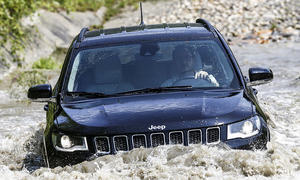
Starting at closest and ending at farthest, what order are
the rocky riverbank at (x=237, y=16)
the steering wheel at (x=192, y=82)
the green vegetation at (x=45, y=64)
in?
1. the steering wheel at (x=192, y=82)
2. the green vegetation at (x=45, y=64)
3. the rocky riverbank at (x=237, y=16)

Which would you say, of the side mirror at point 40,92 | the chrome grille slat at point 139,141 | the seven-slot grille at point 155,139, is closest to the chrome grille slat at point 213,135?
the seven-slot grille at point 155,139

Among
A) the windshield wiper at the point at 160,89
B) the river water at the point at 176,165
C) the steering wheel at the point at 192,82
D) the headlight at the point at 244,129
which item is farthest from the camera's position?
the steering wheel at the point at 192,82

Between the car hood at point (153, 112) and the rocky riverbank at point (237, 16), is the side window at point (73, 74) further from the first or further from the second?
the rocky riverbank at point (237, 16)

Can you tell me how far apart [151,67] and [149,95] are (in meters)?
0.66

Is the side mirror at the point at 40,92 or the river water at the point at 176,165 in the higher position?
the side mirror at the point at 40,92

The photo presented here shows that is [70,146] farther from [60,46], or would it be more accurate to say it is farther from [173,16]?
[173,16]

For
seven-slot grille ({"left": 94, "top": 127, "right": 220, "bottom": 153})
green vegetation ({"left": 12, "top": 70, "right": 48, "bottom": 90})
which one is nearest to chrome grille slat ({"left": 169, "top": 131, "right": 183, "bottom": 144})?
seven-slot grille ({"left": 94, "top": 127, "right": 220, "bottom": 153})

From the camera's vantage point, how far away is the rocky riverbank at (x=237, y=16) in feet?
78.2

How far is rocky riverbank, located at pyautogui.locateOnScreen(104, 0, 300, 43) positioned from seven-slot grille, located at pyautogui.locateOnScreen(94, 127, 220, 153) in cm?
1709

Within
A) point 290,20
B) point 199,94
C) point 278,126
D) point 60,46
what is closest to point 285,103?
point 278,126

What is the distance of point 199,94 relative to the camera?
6051 mm

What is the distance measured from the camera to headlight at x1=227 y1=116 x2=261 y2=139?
550cm

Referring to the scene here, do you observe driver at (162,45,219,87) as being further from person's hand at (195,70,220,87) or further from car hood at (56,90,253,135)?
car hood at (56,90,253,135)

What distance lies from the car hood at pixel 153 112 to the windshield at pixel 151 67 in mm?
A: 393
